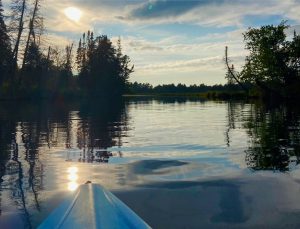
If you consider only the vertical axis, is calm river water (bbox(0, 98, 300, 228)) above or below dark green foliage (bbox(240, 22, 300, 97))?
below

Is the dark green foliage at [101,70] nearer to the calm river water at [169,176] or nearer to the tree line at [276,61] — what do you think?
the tree line at [276,61]

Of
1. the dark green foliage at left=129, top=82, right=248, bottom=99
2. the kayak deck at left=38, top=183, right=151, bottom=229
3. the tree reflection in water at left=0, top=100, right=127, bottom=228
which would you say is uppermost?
the dark green foliage at left=129, top=82, right=248, bottom=99

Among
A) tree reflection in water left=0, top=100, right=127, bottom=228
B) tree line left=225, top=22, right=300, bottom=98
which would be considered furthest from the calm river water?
tree line left=225, top=22, right=300, bottom=98

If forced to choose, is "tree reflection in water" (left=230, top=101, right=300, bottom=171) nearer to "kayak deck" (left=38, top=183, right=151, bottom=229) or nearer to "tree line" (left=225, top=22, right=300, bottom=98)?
"kayak deck" (left=38, top=183, right=151, bottom=229)

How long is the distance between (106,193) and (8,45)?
47.7 m

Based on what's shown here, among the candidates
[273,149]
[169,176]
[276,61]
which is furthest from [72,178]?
[276,61]

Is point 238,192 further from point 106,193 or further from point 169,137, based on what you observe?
point 169,137

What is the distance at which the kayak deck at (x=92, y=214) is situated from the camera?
11.3ft

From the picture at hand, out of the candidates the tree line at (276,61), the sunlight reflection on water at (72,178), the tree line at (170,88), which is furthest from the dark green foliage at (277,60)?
the tree line at (170,88)

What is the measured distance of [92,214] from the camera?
3.60 meters

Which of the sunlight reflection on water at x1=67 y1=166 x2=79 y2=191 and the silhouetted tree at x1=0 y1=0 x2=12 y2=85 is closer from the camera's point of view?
the sunlight reflection on water at x1=67 y1=166 x2=79 y2=191

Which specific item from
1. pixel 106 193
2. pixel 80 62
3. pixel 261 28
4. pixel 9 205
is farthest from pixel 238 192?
pixel 80 62

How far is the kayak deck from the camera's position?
3.45 m

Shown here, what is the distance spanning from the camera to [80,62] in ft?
264
